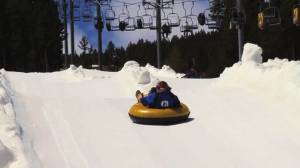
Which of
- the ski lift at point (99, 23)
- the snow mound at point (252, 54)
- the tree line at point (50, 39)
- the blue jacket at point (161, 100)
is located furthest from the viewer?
the tree line at point (50, 39)

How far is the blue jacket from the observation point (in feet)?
36.5

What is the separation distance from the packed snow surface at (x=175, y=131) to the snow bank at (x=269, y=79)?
0.03 meters

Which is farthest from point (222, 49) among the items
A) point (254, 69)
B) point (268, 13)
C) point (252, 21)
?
point (254, 69)

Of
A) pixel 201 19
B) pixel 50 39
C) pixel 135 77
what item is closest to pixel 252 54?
pixel 135 77

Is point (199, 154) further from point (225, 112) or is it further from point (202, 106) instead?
point (202, 106)

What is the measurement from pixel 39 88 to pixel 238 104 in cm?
1115

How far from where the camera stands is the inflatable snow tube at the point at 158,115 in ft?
35.3

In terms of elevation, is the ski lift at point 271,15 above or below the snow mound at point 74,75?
above

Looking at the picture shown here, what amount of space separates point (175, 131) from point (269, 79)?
3.34 metres

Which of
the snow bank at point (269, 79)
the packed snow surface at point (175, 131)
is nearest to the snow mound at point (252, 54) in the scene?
the snow bank at point (269, 79)

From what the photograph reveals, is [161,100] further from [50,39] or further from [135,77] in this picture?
[50,39]

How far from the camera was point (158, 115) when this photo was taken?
1076 cm

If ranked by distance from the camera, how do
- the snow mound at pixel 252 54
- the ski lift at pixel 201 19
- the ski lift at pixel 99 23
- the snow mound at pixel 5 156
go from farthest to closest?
the ski lift at pixel 99 23 < the ski lift at pixel 201 19 < the snow mound at pixel 252 54 < the snow mound at pixel 5 156

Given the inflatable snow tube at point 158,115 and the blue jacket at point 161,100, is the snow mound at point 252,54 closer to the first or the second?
the blue jacket at point 161,100
